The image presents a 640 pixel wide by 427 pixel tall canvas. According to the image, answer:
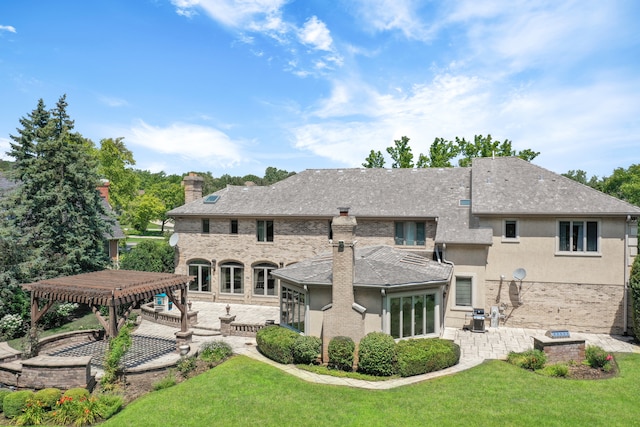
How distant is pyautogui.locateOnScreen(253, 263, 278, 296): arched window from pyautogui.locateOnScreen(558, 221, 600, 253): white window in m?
16.9

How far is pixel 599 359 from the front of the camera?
543 inches

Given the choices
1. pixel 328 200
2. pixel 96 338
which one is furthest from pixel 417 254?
pixel 96 338

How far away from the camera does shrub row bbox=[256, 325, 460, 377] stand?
1359 centimetres

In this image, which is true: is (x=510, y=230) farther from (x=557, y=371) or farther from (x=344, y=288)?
(x=344, y=288)

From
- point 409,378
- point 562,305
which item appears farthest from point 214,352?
point 562,305

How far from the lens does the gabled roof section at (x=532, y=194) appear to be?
18.6 metres

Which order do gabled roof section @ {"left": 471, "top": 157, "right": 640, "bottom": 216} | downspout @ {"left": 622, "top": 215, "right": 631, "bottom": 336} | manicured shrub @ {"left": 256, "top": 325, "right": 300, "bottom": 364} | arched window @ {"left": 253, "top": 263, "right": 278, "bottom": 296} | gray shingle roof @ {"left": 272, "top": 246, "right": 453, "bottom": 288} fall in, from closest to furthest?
manicured shrub @ {"left": 256, "top": 325, "right": 300, "bottom": 364}, gray shingle roof @ {"left": 272, "top": 246, "right": 453, "bottom": 288}, downspout @ {"left": 622, "top": 215, "right": 631, "bottom": 336}, gabled roof section @ {"left": 471, "top": 157, "right": 640, "bottom": 216}, arched window @ {"left": 253, "top": 263, "right": 278, "bottom": 296}

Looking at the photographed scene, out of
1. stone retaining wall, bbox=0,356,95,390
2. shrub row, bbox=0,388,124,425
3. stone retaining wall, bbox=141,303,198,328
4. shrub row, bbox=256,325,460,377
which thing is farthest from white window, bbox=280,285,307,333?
stone retaining wall, bbox=0,356,95,390

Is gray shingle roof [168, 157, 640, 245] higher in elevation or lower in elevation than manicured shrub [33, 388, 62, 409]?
higher

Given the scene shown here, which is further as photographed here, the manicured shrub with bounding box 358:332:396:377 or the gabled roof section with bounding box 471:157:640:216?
the gabled roof section with bounding box 471:157:640:216

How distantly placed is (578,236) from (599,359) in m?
7.28

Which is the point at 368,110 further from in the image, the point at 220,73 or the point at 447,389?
the point at 447,389

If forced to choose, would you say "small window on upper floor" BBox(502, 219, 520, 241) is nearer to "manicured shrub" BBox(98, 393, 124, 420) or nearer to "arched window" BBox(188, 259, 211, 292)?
"manicured shrub" BBox(98, 393, 124, 420)

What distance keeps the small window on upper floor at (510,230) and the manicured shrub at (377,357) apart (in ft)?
33.1
